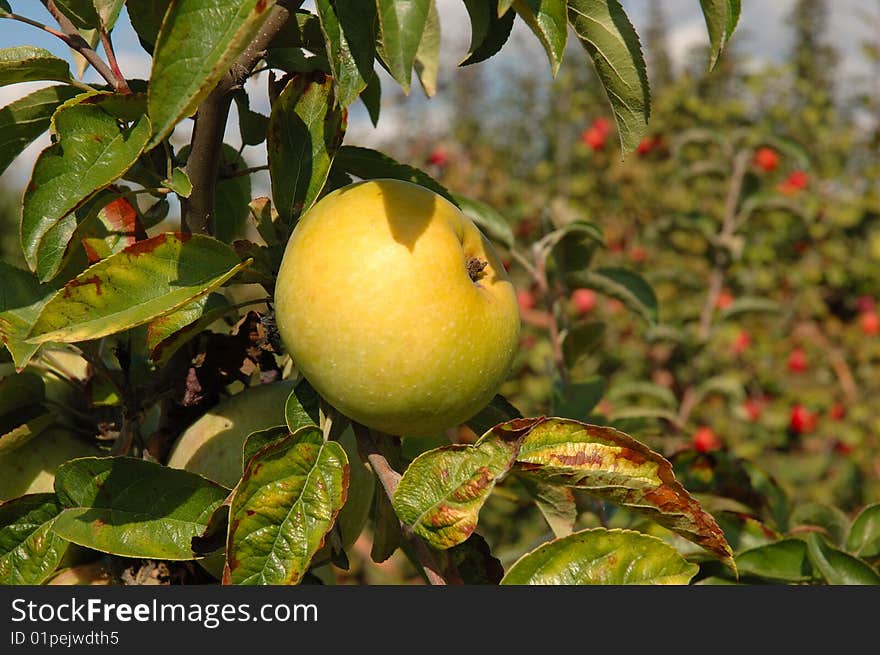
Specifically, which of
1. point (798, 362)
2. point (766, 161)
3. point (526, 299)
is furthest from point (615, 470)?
point (766, 161)

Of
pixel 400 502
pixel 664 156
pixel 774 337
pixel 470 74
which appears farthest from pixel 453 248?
pixel 470 74

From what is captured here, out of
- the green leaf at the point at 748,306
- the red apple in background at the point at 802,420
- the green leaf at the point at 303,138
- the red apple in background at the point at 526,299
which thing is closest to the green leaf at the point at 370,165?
the green leaf at the point at 303,138

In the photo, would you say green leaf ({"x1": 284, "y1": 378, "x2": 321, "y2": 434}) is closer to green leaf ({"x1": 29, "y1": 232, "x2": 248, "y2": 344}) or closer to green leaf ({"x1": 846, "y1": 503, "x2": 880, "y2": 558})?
green leaf ({"x1": 29, "y1": 232, "x2": 248, "y2": 344})

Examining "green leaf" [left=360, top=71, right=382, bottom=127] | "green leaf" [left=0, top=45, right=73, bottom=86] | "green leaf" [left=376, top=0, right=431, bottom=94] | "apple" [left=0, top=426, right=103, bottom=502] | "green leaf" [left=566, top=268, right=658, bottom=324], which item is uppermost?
"green leaf" [left=376, top=0, right=431, bottom=94]

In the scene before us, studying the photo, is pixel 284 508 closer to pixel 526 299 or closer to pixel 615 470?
pixel 615 470

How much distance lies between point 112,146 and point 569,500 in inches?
16.3

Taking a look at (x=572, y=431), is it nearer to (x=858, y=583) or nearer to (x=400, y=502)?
(x=400, y=502)

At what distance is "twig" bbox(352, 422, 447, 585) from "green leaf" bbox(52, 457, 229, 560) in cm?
11

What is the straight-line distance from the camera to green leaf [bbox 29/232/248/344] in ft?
1.89

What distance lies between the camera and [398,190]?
2.07 ft

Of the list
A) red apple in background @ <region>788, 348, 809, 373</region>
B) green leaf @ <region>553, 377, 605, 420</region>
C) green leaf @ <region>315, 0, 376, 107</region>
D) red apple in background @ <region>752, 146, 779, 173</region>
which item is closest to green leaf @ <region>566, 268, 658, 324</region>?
green leaf @ <region>553, 377, 605, 420</region>

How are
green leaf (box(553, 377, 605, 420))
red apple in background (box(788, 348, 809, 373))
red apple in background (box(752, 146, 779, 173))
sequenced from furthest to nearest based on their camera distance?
red apple in background (box(752, 146, 779, 173)) → red apple in background (box(788, 348, 809, 373)) → green leaf (box(553, 377, 605, 420))

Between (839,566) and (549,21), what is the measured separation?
552 millimetres

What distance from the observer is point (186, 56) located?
19.9 inches
